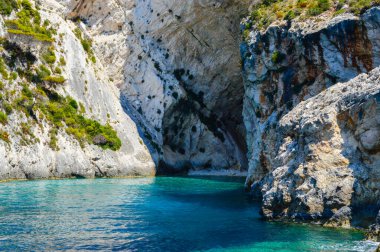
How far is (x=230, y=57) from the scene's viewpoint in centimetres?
5503

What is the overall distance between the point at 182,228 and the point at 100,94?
35585 mm

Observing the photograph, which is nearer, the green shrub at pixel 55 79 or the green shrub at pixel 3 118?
the green shrub at pixel 3 118

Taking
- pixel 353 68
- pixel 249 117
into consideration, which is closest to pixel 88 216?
pixel 353 68

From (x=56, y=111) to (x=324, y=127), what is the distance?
33409mm

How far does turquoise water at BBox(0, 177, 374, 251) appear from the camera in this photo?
A: 618 inches

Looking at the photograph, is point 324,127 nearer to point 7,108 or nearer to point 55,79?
point 7,108

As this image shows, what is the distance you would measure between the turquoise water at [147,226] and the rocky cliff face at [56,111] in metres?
11.3

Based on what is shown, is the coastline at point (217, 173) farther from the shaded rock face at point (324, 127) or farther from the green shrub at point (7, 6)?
the green shrub at point (7, 6)

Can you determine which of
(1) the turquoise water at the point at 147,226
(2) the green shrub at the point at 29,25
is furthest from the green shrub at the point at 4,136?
(2) the green shrub at the point at 29,25

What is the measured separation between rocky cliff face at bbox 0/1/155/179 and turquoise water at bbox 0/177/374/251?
446 inches

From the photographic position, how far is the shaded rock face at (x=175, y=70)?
53969mm

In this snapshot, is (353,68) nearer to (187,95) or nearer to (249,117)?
(249,117)

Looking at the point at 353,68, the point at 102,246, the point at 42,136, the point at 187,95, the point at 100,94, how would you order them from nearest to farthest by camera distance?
the point at 102,246 < the point at 353,68 < the point at 42,136 < the point at 100,94 < the point at 187,95

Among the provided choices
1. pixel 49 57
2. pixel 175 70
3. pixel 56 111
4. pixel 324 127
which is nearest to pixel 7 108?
pixel 56 111
